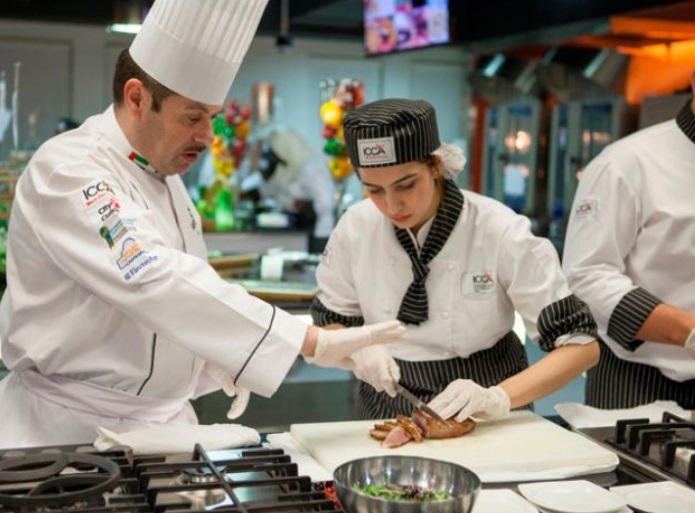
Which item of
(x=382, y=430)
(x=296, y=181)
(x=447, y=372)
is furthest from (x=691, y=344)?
(x=296, y=181)

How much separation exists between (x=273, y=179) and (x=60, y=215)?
5.89 metres

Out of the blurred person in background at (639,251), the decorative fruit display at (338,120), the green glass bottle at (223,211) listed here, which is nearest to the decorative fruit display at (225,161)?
the green glass bottle at (223,211)

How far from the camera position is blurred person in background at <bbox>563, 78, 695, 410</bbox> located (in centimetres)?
242

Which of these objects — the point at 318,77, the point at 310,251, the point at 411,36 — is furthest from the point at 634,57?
the point at 318,77

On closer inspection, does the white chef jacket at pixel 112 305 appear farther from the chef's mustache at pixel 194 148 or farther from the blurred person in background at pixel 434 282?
the blurred person in background at pixel 434 282

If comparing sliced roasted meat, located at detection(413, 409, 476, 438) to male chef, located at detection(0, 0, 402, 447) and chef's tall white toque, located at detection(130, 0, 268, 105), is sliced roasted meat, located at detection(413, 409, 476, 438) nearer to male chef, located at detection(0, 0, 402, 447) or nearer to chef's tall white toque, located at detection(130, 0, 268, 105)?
male chef, located at detection(0, 0, 402, 447)

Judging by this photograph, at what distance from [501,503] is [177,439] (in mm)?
602

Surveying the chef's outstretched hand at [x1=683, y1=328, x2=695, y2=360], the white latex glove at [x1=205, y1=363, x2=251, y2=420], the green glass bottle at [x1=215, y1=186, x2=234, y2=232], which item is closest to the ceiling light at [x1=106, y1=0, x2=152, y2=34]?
the green glass bottle at [x1=215, y1=186, x2=234, y2=232]

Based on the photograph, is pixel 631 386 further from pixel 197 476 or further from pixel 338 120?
pixel 338 120

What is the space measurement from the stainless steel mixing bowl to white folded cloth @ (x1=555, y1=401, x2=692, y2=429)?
2.10ft

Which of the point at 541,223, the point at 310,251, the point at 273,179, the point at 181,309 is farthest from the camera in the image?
the point at 273,179

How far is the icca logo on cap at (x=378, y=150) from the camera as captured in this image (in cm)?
205

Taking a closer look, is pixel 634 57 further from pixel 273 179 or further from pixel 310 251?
pixel 273 179

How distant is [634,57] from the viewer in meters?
5.90
